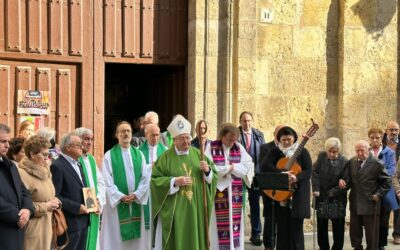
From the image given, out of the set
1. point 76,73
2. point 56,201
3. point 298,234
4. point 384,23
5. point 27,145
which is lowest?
point 298,234

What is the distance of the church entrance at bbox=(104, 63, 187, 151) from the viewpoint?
1248 cm

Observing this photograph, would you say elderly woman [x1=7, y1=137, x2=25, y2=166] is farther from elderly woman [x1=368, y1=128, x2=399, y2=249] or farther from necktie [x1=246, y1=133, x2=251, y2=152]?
elderly woman [x1=368, y1=128, x2=399, y2=249]

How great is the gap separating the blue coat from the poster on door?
4.82 meters

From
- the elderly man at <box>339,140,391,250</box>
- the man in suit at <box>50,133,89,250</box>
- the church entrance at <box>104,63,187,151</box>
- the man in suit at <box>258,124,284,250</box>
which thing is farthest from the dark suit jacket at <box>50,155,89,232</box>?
the church entrance at <box>104,63,187,151</box>

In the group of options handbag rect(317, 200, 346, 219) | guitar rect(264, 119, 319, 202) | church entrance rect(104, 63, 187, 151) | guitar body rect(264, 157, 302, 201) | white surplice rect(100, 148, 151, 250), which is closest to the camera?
white surplice rect(100, 148, 151, 250)

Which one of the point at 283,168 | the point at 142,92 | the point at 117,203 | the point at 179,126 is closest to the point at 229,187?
the point at 283,168

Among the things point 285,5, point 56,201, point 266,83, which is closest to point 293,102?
point 266,83

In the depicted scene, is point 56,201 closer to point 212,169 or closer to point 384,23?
point 212,169

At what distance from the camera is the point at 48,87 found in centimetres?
1118

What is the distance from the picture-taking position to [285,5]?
40.3 feet

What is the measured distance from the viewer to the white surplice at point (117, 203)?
361 inches

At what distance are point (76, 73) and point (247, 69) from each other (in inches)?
103

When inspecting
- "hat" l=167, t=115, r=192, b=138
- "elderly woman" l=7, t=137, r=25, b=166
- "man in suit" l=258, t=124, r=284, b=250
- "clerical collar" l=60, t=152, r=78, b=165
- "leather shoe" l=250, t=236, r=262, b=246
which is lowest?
"leather shoe" l=250, t=236, r=262, b=246

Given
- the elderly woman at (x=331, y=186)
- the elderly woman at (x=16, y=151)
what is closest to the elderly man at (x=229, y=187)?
the elderly woman at (x=331, y=186)
